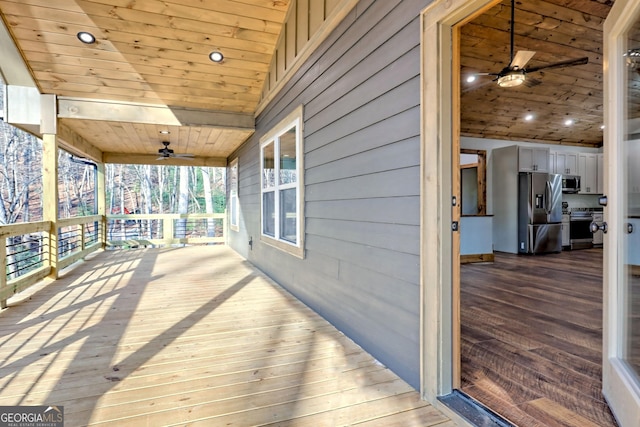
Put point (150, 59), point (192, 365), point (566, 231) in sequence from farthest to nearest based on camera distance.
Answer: point (566, 231), point (150, 59), point (192, 365)

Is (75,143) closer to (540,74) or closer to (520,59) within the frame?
(520,59)

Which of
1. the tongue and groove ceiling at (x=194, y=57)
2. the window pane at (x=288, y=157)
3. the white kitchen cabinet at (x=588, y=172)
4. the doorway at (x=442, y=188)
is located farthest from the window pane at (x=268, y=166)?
the white kitchen cabinet at (x=588, y=172)

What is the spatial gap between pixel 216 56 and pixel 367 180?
3.03 meters

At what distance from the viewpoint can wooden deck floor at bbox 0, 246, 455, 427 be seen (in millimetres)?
1646

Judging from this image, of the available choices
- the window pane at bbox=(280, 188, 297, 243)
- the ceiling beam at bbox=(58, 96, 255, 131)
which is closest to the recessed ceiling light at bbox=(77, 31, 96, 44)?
the ceiling beam at bbox=(58, 96, 255, 131)

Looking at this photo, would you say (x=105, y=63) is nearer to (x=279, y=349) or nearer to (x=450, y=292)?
(x=279, y=349)

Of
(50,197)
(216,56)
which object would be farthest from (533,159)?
(50,197)

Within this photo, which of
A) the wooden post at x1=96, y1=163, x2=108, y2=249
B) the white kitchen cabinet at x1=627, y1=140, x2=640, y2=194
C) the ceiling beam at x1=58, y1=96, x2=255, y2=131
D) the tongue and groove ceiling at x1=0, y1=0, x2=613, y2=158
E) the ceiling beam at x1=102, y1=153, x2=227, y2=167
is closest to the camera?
the white kitchen cabinet at x1=627, y1=140, x2=640, y2=194

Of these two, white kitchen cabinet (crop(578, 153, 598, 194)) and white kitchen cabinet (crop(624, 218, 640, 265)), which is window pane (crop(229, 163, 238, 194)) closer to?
white kitchen cabinet (crop(624, 218, 640, 265))

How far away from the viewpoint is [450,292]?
1.71m

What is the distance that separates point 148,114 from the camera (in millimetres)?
5082

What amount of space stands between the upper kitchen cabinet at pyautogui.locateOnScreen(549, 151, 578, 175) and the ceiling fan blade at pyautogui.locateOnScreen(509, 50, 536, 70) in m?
4.56

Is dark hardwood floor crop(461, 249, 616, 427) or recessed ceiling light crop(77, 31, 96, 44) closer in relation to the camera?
dark hardwood floor crop(461, 249, 616, 427)

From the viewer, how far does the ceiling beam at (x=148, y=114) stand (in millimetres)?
4766
